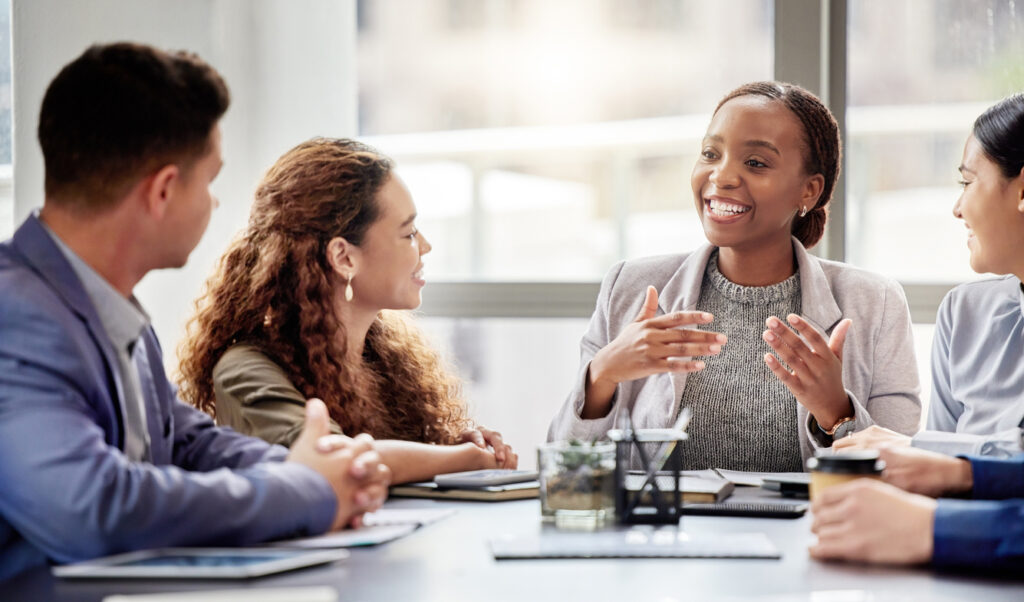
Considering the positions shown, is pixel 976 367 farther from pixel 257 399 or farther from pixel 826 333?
pixel 257 399

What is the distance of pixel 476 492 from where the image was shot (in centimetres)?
180

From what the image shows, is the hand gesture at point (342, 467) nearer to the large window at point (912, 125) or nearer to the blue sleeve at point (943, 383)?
the blue sleeve at point (943, 383)

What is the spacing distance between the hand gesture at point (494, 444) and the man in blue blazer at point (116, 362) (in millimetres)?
654

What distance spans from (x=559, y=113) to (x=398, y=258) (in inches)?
51.4

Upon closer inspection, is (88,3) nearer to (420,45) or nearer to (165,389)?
(420,45)

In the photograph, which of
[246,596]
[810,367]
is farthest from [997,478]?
[246,596]

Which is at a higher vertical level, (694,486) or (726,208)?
(726,208)

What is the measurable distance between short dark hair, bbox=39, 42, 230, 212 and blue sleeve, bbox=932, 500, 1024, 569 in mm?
1119

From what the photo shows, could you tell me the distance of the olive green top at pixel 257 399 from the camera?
195 cm

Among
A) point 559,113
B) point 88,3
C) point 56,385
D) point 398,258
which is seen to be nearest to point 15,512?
point 56,385

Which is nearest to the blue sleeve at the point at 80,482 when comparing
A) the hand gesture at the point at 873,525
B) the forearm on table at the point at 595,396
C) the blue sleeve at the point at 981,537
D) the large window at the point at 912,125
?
the hand gesture at the point at 873,525

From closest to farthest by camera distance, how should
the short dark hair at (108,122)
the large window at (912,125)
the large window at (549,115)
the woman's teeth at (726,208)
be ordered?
the short dark hair at (108,122)
the woman's teeth at (726,208)
the large window at (912,125)
the large window at (549,115)

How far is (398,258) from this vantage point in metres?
2.35

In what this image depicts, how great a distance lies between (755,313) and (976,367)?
1.63 ft
